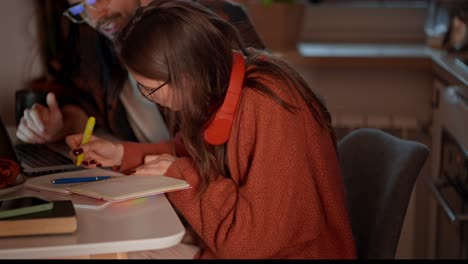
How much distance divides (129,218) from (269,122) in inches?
12.6

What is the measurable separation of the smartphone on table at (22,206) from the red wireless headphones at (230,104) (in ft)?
1.20

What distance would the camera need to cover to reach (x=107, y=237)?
1283 millimetres

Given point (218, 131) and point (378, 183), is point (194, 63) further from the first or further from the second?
point (378, 183)

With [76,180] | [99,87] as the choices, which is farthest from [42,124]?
[76,180]

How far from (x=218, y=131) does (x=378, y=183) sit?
373 millimetres

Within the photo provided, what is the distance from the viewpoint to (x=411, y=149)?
1.68 meters

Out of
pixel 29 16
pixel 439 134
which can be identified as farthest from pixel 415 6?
pixel 29 16

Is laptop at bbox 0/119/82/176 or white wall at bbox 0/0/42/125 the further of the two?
white wall at bbox 0/0/42/125

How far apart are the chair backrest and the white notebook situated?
0.42 meters

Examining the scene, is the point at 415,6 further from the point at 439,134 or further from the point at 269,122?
the point at 269,122

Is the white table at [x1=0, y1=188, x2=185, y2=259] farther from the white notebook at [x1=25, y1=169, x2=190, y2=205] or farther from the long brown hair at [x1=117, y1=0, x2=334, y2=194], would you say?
the long brown hair at [x1=117, y1=0, x2=334, y2=194]

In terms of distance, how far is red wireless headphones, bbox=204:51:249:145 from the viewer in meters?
1.58

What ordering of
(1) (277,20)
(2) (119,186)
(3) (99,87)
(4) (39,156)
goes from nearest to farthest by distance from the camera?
1. (2) (119,186)
2. (4) (39,156)
3. (3) (99,87)
4. (1) (277,20)

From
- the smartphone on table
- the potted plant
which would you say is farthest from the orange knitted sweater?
the potted plant
